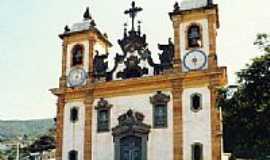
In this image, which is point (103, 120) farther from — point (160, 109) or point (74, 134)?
point (160, 109)

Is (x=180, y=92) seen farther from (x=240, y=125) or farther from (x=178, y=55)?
(x=240, y=125)

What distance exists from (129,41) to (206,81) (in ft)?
18.1

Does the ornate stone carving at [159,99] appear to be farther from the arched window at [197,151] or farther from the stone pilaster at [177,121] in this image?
the arched window at [197,151]

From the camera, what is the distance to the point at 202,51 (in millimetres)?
27359

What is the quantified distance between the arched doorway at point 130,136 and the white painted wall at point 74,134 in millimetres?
2191

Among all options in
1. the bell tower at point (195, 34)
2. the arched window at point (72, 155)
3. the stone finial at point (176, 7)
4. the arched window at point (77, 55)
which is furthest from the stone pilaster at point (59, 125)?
the stone finial at point (176, 7)

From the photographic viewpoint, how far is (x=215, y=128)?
2552cm

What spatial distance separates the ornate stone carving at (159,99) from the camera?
27.2 metres

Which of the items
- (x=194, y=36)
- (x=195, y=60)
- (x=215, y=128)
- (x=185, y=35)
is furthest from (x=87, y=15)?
(x=215, y=128)

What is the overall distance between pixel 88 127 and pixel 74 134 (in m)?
1.03

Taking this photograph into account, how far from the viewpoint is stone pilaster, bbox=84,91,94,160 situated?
2830 cm

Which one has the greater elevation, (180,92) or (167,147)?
(180,92)

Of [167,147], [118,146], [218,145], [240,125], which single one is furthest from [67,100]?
[240,125]

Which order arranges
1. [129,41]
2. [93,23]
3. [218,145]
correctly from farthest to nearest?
[93,23] → [129,41] → [218,145]
